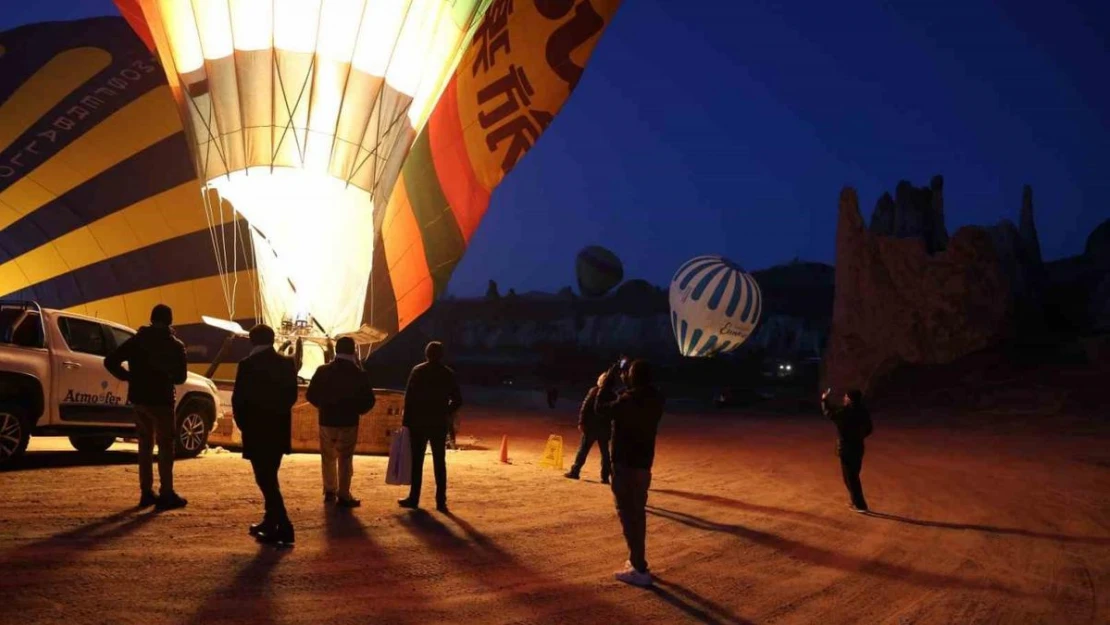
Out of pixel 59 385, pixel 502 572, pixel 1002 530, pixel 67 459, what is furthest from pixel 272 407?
pixel 1002 530

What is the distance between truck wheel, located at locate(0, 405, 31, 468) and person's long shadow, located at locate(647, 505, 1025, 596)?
6279 mm

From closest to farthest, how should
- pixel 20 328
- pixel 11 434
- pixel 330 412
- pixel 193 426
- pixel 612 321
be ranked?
pixel 330 412 → pixel 11 434 → pixel 20 328 → pixel 193 426 → pixel 612 321

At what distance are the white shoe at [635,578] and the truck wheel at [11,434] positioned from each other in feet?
20.4

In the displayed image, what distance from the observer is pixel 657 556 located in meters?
6.66

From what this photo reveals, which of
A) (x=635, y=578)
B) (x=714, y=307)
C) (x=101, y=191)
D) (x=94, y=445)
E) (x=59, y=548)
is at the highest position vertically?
(x=101, y=191)

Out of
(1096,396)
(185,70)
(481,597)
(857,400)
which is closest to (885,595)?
(481,597)

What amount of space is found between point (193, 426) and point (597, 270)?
7865 centimetres

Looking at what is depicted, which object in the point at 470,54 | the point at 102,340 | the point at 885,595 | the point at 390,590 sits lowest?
the point at 885,595

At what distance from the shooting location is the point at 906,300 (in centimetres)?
3027

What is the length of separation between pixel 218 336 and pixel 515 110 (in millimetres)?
8881

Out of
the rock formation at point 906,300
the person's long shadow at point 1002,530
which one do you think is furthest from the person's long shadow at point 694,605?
the rock formation at point 906,300

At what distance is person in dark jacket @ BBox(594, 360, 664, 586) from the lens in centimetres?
573

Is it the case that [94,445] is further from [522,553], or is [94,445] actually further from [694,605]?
[694,605]

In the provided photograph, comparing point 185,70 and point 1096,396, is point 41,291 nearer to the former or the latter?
point 185,70
